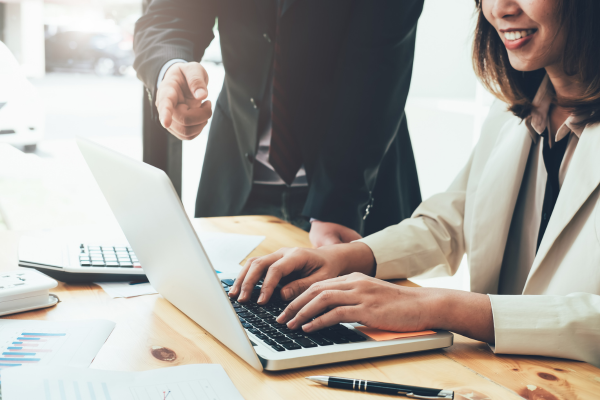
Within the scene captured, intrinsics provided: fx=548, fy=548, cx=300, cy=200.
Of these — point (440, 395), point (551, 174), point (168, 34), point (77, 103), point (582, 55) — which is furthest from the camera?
point (77, 103)

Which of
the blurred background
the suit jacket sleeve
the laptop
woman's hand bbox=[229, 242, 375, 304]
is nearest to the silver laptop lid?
the laptop

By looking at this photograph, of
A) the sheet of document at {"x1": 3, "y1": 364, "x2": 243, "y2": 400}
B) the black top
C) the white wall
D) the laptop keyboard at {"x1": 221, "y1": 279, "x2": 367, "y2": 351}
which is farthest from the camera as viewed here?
the white wall

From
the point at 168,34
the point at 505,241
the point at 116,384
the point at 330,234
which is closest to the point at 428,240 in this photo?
the point at 505,241

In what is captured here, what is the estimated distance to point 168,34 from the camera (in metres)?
1.45

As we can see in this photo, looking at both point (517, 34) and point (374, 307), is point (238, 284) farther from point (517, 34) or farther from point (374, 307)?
point (517, 34)

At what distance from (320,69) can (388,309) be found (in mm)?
1001

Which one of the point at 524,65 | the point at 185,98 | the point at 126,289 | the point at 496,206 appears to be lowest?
the point at 126,289

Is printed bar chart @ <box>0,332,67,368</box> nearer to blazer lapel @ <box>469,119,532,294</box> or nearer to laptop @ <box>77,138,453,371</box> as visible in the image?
laptop @ <box>77,138,453,371</box>

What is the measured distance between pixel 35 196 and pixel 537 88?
79.6 inches

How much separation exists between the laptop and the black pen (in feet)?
0.14

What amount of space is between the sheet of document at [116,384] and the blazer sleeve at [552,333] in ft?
1.17

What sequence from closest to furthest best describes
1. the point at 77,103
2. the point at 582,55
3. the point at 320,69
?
1. the point at 582,55
2. the point at 320,69
3. the point at 77,103

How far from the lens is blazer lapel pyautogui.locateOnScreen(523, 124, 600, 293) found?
0.86 metres

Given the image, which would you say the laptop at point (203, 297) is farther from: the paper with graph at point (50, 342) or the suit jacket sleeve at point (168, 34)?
the suit jacket sleeve at point (168, 34)
